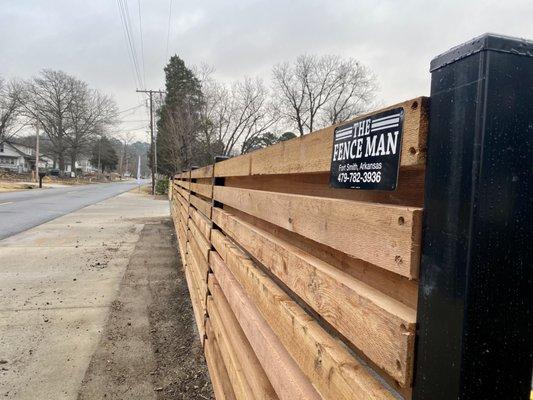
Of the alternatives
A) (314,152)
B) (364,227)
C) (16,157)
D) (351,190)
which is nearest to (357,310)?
(364,227)

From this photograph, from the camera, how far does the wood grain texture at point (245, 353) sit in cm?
176

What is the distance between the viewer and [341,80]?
43844mm

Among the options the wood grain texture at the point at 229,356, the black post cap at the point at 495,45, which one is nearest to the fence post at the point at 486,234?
the black post cap at the point at 495,45

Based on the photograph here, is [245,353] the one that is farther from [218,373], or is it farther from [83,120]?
[83,120]

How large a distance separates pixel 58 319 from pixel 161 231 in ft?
24.8

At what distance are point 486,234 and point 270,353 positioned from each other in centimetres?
117

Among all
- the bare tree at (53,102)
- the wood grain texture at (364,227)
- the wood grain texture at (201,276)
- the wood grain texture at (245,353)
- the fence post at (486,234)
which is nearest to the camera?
the fence post at (486,234)

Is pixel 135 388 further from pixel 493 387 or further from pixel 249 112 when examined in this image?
pixel 249 112

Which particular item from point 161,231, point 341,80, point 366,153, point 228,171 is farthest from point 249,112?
point 366,153

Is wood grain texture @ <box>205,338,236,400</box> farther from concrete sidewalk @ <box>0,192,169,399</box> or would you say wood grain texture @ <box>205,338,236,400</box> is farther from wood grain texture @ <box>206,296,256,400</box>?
concrete sidewalk @ <box>0,192,169,399</box>

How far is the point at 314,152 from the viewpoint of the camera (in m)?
1.45

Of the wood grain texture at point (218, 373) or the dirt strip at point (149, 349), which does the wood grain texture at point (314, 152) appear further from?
the dirt strip at point (149, 349)

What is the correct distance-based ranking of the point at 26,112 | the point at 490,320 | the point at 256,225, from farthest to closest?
the point at 26,112 → the point at 256,225 → the point at 490,320

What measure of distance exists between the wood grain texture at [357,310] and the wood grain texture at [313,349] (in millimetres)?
63
